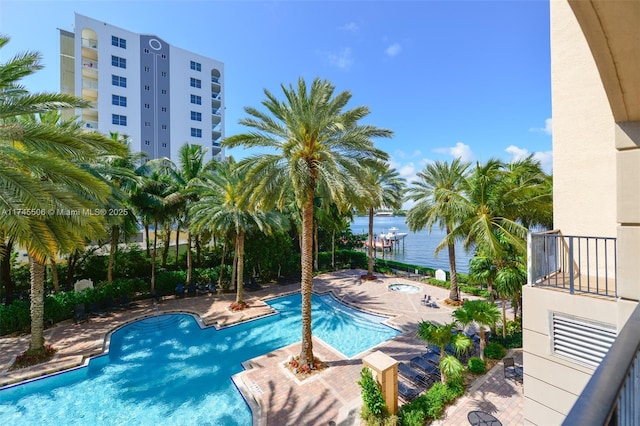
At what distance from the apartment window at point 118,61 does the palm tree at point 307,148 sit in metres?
38.8

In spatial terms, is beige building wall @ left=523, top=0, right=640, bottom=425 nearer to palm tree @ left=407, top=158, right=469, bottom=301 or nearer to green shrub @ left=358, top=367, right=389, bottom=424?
green shrub @ left=358, top=367, right=389, bottom=424

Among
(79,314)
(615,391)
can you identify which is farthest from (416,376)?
(79,314)

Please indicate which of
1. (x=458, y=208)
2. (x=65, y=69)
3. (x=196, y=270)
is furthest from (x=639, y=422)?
(x=65, y=69)

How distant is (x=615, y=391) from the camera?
1403 millimetres

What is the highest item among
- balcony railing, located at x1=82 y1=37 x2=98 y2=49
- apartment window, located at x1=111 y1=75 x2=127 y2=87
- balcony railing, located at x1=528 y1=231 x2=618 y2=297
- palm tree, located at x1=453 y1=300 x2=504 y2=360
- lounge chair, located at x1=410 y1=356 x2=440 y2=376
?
balcony railing, located at x1=82 y1=37 x2=98 y2=49

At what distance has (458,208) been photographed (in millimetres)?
13352

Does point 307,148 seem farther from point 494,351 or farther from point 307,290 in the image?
point 494,351

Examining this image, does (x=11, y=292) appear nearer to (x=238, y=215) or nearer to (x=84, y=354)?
(x=84, y=354)

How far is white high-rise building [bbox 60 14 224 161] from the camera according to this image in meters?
35.8

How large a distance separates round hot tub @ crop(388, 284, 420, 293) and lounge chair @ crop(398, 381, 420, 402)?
1198 centimetres

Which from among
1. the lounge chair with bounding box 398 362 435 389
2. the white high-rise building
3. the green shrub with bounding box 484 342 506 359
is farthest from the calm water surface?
the white high-rise building

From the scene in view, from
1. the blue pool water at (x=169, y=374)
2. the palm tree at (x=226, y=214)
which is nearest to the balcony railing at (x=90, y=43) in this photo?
the palm tree at (x=226, y=214)

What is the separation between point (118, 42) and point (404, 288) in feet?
155

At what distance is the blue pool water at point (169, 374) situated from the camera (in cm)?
881
